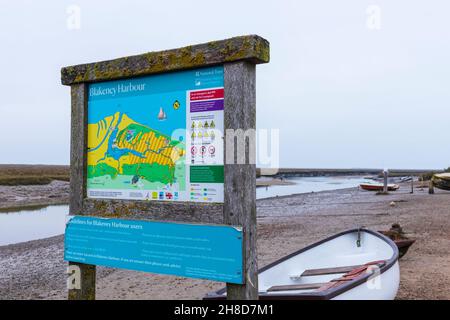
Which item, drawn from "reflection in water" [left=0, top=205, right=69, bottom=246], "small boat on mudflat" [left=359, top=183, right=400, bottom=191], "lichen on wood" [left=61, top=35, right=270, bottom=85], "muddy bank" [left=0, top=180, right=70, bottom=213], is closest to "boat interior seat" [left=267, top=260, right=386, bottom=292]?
"lichen on wood" [left=61, top=35, right=270, bottom=85]

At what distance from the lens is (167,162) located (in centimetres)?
447

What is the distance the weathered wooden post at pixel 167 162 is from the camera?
3967 millimetres

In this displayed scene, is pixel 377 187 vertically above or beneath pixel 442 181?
beneath

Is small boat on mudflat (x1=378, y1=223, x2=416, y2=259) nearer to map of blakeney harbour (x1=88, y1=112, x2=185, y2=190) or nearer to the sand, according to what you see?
the sand

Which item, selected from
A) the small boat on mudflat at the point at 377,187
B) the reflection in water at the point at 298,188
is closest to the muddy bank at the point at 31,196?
the reflection in water at the point at 298,188

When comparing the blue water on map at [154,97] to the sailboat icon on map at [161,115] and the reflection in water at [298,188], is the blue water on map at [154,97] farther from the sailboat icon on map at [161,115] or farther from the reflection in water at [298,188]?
the reflection in water at [298,188]

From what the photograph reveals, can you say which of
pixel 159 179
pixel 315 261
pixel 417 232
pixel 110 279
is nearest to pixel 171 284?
pixel 110 279

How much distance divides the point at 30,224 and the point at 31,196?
1887 cm

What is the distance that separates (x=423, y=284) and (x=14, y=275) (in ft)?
35.5

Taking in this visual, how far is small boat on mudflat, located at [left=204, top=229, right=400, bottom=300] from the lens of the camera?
17.9 feet

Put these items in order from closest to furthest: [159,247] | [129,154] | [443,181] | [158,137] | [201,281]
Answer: [159,247]
[158,137]
[129,154]
[201,281]
[443,181]

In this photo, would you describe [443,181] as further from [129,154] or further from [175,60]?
[175,60]

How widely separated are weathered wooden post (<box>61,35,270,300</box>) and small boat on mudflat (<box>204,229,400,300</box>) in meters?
1.36

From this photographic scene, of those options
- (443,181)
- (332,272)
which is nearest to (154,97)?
(332,272)
